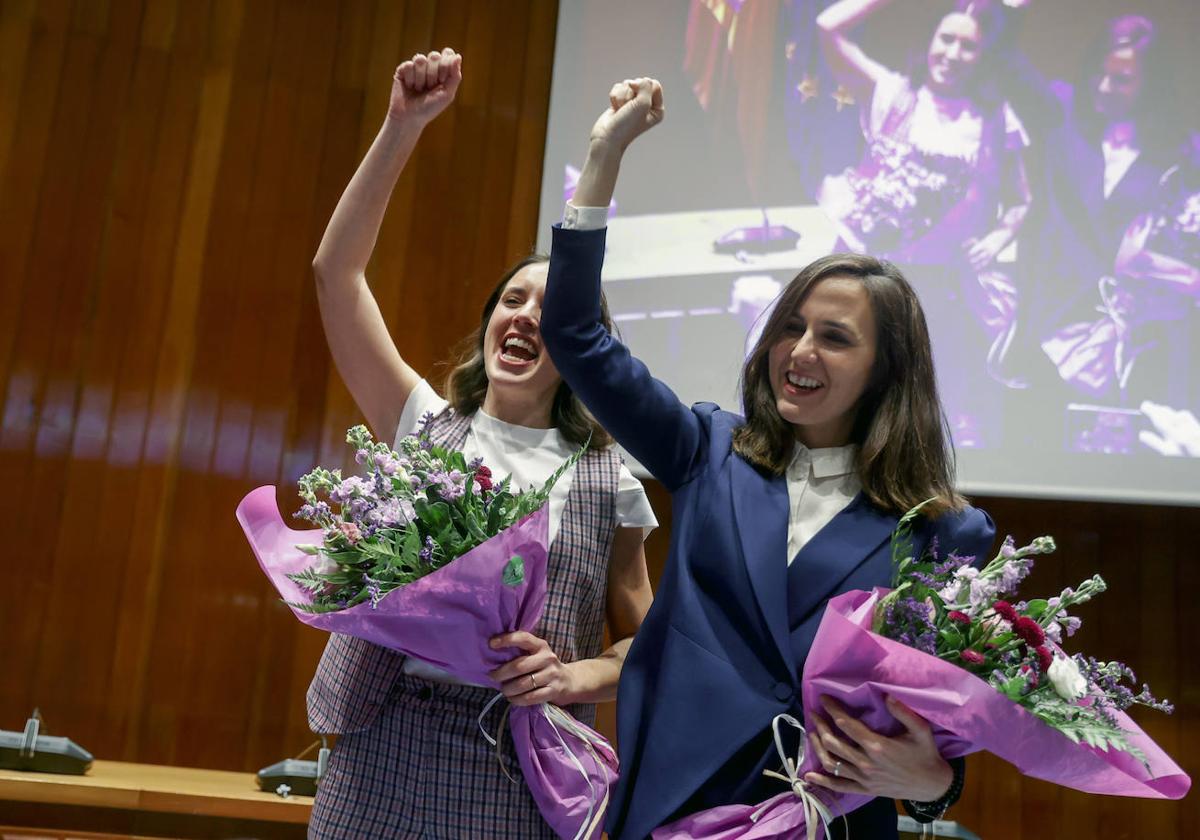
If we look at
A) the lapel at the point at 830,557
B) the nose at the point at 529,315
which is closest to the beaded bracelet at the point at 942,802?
the lapel at the point at 830,557

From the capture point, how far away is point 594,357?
54.2 inches

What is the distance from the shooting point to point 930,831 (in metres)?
1.39

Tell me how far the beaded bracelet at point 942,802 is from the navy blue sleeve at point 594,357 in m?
0.52

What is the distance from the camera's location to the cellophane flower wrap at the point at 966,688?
1.15 meters

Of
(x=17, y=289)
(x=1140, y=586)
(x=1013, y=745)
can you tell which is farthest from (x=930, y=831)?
(x=17, y=289)

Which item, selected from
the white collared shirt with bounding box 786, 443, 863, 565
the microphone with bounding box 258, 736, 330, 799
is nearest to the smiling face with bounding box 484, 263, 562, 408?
the white collared shirt with bounding box 786, 443, 863, 565

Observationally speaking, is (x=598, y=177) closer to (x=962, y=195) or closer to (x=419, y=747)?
(x=419, y=747)

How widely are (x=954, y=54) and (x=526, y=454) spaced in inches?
89.3

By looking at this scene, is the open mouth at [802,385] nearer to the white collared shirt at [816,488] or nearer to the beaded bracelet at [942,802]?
the white collared shirt at [816,488]

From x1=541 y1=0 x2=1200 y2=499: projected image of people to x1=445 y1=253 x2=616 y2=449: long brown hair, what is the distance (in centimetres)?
135

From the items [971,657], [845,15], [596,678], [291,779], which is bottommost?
[291,779]

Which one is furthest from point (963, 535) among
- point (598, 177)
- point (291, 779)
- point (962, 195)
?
point (962, 195)

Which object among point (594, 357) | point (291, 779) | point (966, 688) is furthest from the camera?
point (291, 779)

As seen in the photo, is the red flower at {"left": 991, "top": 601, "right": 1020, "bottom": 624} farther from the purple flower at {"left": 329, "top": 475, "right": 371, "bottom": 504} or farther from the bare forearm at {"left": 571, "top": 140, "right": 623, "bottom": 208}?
the purple flower at {"left": 329, "top": 475, "right": 371, "bottom": 504}
